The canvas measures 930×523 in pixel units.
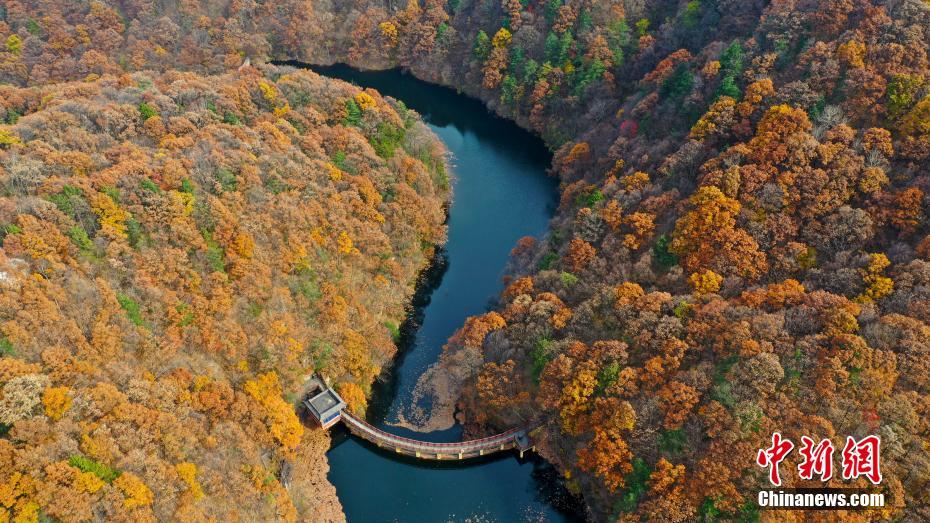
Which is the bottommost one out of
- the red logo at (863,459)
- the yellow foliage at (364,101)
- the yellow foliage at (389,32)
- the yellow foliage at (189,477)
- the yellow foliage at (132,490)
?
Result: the yellow foliage at (189,477)

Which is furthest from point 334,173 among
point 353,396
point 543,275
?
point 543,275

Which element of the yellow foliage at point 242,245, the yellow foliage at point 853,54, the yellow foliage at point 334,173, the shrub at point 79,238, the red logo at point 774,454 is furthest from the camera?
the yellow foliage at point 334,173

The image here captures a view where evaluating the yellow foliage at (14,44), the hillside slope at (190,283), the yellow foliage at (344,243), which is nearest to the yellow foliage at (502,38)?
the hillside slope at (190,283)

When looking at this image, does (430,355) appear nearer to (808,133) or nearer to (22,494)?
(22,494)

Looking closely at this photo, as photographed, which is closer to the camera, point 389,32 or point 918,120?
point 918,120

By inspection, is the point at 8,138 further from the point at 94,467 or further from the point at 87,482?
the point at 87,482

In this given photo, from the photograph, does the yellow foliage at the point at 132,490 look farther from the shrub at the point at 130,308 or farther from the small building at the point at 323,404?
the small building at the point at 323,404
